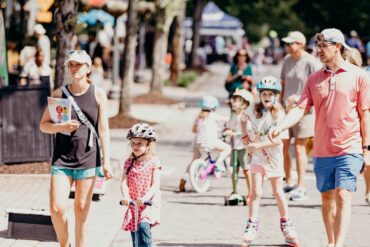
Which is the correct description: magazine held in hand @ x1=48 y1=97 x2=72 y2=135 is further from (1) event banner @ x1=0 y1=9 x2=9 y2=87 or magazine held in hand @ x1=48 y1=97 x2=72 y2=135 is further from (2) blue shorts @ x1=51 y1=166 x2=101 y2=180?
(1) event banner @ x1=0 y1=9 x2=9 y2=87

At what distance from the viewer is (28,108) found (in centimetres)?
1559

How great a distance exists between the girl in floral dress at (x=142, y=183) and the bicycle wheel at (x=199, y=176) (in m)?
5.19

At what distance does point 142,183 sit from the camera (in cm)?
890

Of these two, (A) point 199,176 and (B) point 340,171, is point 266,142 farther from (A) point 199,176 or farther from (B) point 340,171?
(A) point 199,176

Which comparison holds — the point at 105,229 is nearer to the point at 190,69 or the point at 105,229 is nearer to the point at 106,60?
the point at 106,60

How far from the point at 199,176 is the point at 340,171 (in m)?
5.29

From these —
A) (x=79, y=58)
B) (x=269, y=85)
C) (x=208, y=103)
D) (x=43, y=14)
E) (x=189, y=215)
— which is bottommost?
(x=189, y=215)

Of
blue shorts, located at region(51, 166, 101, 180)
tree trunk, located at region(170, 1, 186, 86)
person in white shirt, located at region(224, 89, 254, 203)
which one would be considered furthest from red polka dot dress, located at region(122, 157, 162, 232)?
tree trunk, located at region(170, 1, 186, 86)

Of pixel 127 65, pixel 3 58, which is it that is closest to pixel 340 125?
pixel 3 58

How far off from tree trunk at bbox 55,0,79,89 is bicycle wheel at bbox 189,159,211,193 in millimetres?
3180

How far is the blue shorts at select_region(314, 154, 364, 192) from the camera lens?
9.21 meters

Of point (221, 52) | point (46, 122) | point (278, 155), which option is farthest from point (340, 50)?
point (221, 52)

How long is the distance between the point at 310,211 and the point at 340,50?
3531 mm

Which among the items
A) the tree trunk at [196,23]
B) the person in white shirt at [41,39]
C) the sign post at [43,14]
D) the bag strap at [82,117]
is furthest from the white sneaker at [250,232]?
the tree trunk at [196,23]
